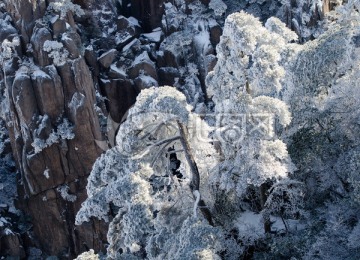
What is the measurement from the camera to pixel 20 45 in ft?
66.6

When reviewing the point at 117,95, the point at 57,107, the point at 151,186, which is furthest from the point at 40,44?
the point at 151,186

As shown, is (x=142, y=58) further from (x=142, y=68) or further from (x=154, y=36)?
(x=154, y=36)

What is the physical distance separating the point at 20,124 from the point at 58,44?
3.56m

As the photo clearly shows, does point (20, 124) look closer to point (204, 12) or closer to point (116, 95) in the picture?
point (116, 95)

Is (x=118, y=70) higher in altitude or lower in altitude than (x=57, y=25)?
lower

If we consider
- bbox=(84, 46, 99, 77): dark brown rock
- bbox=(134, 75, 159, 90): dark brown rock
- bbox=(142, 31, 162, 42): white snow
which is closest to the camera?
bbox=(84, 46, 99, 77): dark brown rock

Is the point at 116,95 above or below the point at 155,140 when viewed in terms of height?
below

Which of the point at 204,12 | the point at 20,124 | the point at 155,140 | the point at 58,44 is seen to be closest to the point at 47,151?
the point at 20,124

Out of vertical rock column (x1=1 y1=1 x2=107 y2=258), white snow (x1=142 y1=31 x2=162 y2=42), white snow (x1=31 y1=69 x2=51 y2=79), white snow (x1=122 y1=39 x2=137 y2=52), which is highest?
white snow (x1=142 y1=31 x2=162 y2=42)

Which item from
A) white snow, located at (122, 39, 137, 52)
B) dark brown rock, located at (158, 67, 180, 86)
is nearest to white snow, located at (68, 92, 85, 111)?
white snow, located at (122, 39, 137, 52)

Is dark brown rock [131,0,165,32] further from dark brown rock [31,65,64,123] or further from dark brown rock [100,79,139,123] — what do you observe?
dark brown rock [31,65,64,123]

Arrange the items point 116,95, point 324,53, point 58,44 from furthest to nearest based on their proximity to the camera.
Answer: point 116,95
point 58,44
point 324,53

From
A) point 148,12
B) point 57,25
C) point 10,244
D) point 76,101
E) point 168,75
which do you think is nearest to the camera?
point 76,101

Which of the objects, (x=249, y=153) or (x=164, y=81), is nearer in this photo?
(x=249, y=153)
